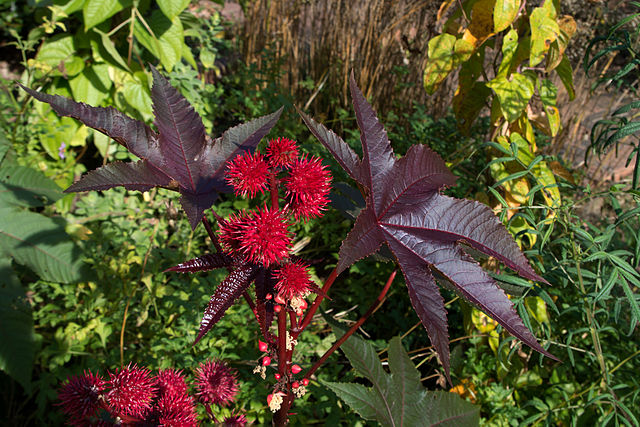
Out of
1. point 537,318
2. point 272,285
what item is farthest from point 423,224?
point 537,318

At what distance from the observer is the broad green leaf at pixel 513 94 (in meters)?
1.67

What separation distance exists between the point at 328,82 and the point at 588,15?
1701mm

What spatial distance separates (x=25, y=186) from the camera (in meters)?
1.71

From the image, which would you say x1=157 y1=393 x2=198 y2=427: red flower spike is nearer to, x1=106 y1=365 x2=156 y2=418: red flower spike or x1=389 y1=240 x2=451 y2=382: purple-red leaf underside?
x1=106 y1=365 x2=156 y2=418: red flower spike

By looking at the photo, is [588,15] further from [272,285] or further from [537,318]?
[272,285]

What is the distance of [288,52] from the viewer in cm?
322

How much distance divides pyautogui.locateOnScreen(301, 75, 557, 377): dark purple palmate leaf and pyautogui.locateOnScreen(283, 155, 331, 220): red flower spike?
0.05 meters

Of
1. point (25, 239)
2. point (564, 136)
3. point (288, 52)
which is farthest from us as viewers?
point (288, 52)

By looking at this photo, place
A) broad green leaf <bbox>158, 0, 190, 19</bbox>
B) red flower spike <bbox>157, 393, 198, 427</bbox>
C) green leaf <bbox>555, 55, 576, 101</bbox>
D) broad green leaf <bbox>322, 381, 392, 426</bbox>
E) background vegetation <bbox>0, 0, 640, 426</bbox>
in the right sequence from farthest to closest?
broad green leaf <bbox>158, 0, 190, 19</bbox>
green leaf <bbox>555, 55, 576, 101</bbox>
background vegetation <bbox>0, 0, 640, 426</bbox>
broad green leaf <bbox>322, 381, 392, 426</bbox>
red flower spike <bbox>157, 393, 198, 427</bbox>

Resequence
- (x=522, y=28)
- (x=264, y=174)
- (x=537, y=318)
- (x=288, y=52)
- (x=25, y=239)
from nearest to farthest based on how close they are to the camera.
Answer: (x=264, y=174) < (x=537, y=318) < (x=25, y=239) < (x=522, y=28) < (x=288, y=52)

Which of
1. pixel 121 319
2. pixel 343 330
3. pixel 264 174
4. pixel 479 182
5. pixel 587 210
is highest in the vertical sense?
pixel 264 174

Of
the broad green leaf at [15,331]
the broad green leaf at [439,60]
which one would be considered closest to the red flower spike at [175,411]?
the broad green leaf at [15,331]

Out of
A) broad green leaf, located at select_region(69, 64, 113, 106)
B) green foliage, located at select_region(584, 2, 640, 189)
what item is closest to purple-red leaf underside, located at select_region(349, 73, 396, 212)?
green foliage, located at select_region(584, 2, 640, 189)

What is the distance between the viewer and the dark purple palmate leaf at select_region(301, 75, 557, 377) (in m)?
0.66
